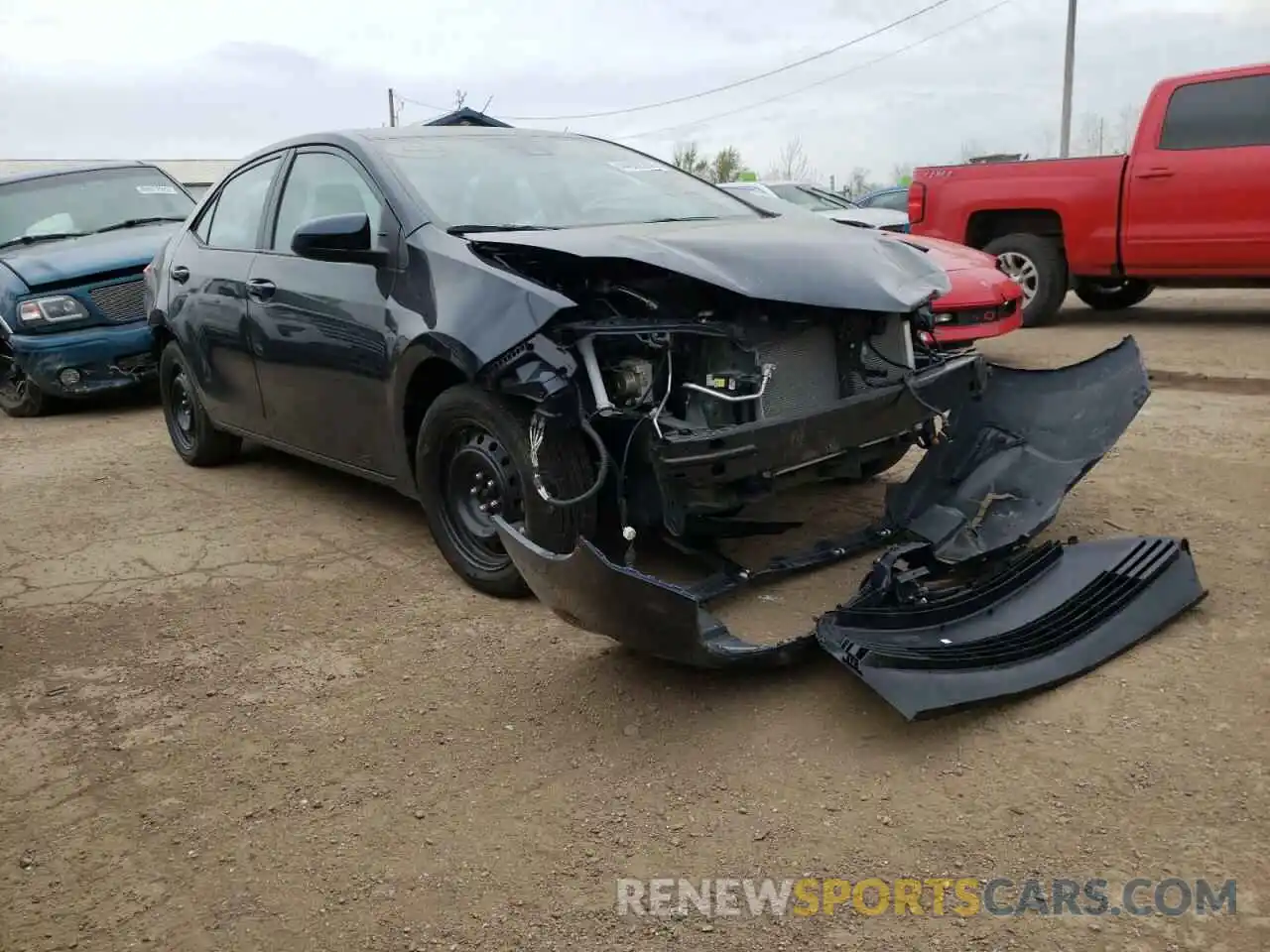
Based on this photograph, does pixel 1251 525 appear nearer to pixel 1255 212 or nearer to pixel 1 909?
pixel 1 909

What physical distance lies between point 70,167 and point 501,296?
24.7 ft

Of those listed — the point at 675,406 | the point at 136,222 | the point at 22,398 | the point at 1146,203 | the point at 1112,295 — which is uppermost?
the point at 136,222

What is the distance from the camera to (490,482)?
4.03 metres

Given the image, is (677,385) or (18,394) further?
(18,394)

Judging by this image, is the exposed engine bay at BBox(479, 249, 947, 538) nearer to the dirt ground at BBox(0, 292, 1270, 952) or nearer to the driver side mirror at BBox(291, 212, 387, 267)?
the dirt ground at BBox(0, 292, 1270, 952)

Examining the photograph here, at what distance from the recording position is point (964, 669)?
3.12 meters

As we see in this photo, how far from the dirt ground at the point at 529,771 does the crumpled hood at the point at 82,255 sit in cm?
427

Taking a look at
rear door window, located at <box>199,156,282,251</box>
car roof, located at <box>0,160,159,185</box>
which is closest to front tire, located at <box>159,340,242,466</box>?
rear door window, located at <box>199,156,282,251</box>

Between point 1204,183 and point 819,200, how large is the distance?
4486mm

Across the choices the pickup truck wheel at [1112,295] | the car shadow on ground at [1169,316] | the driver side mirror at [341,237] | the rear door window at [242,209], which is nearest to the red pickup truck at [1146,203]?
the car shadow on ground at [1169,316]

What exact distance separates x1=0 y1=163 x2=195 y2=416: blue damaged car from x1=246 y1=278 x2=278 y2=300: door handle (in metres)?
3.56

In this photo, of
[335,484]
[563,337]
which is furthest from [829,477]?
[335,484]

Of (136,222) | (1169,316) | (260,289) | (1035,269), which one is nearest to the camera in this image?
(260,289)

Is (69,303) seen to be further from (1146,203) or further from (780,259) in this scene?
(1146,203)
